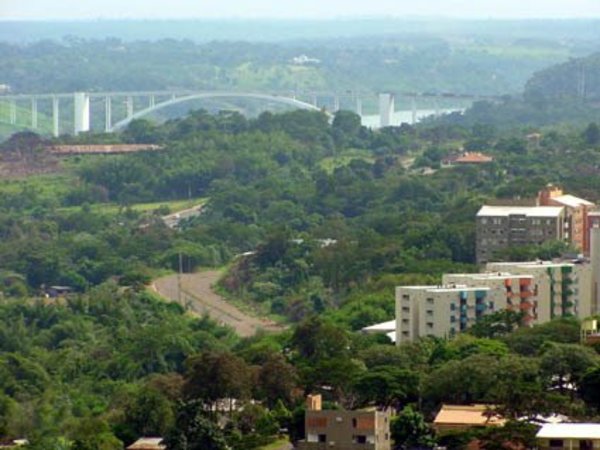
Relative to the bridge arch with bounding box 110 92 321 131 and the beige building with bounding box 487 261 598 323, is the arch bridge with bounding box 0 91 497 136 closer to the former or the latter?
the bridge arch with bounding box 110 92 321 131

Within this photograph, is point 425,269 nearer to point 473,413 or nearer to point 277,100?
point 473,413

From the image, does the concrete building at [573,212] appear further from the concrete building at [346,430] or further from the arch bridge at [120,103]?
the arch bridge at [120,103]

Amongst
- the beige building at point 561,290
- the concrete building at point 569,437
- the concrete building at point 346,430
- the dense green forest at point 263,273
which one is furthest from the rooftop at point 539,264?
the concrete building at point 569,437

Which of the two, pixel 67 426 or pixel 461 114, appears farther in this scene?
pixel 461 114

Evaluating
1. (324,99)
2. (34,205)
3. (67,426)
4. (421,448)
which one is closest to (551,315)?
(67,426)

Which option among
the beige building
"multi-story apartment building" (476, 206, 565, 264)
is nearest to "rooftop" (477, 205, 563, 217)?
"multi-story apartment building" (476, 206, 565, 264)
